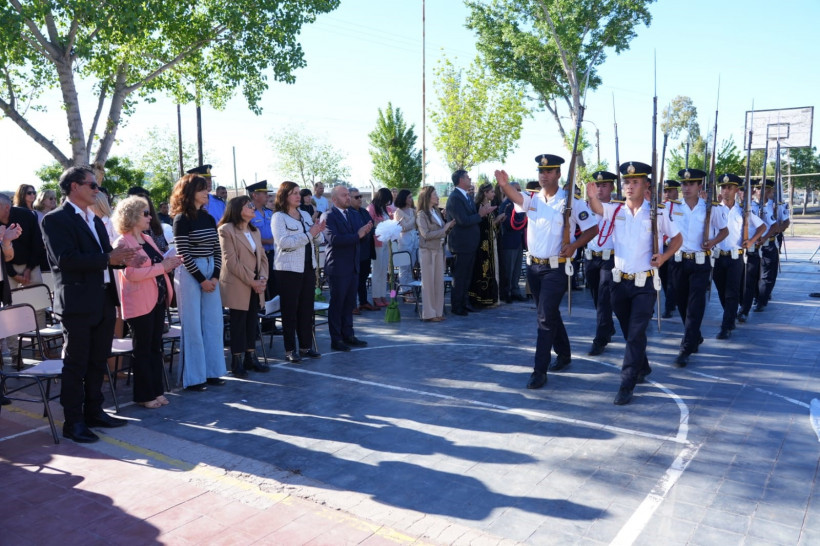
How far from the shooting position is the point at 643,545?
3707mm

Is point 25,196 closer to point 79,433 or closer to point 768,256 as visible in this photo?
point 79,433

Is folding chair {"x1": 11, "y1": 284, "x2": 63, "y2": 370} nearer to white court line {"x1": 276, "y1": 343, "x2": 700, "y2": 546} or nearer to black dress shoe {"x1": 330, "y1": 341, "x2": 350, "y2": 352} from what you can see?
white court line {"x1": 276, "y1": 343, "x2": 700, "y2": 546}

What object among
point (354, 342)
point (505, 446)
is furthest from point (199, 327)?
point (505, 446)

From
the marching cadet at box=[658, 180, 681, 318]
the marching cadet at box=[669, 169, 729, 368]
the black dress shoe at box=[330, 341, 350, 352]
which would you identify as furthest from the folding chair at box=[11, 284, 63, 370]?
the marching cadet at box=[669, 169, 729, 368]

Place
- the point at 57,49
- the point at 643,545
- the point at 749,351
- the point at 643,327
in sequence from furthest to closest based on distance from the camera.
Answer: the point at 57,49 < the point at 749,351 < the point at 643,327 < the point at 643,545

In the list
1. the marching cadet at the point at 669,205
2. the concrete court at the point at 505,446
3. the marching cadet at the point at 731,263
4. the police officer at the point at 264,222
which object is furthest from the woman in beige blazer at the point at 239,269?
the marching cadet at the point at 731,263

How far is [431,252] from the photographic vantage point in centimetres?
1059

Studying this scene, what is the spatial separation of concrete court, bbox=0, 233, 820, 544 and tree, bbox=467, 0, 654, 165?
85.0 feet

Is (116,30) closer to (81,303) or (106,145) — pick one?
(106,145)

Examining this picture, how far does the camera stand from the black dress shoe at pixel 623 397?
625cm

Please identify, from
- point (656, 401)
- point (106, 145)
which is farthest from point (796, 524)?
point (106, 145)

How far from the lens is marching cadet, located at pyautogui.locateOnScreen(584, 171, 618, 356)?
8336 mm

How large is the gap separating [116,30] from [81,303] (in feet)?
46.5

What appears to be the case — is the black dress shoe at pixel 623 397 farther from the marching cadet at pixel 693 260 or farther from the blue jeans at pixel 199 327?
the blue jeans at pixel 199 327
